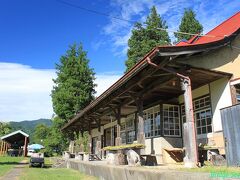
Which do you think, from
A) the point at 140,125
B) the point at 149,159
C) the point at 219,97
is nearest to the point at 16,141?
the point at 140,125

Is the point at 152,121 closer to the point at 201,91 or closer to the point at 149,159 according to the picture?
the point at 201,91

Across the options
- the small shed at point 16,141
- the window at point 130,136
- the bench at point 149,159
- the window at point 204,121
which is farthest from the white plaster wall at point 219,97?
the small shed at point 16,141

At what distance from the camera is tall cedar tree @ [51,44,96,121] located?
117 ft

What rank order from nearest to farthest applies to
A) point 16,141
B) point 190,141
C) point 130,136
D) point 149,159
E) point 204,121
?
point 190,141 < point 149,159 < point 204,121 < point 130,136 < point 16,141

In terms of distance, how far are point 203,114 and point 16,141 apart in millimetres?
49858

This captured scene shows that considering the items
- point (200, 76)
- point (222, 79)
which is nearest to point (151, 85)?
point (200, 76)

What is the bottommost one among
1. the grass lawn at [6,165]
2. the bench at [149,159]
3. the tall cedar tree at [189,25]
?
the grass lawn at [6,165]

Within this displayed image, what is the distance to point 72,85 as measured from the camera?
36531 millimetres

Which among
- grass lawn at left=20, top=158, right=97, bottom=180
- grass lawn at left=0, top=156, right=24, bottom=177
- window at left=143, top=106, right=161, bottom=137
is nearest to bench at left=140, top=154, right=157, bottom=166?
window at left=143, top=106, right=161, bottom=137

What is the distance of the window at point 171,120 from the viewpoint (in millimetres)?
13914

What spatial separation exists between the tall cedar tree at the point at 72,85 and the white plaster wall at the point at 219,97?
25.4m

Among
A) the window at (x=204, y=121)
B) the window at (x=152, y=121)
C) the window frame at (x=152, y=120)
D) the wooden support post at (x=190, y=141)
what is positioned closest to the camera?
the wooden support post at (x=190, y=141)

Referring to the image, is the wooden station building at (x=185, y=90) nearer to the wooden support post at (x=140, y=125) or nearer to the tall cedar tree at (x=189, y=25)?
the wooden support post at (x=140, y=125)

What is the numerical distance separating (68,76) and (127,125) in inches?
778
